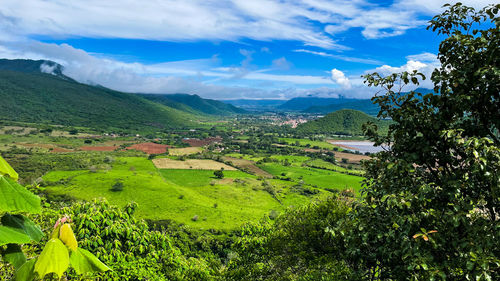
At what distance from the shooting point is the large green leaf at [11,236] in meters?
1.70

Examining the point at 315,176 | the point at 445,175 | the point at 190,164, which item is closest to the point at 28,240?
the point at 445,175

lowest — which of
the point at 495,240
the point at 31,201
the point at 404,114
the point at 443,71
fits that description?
the point at 495,240

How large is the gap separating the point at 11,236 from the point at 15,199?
0.36 metres

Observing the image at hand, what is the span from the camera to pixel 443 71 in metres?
8.20

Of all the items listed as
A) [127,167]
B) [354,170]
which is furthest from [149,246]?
[354,170]

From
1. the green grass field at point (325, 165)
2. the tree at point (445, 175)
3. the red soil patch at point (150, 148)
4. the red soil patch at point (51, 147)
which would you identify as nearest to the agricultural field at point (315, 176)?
the green grass field at point (325, 165)

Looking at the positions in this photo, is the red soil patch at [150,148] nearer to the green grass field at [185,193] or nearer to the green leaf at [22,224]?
the green grass field at [185,193]

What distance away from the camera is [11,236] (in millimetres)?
1768

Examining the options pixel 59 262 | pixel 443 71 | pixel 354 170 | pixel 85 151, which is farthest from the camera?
pixel 85 151

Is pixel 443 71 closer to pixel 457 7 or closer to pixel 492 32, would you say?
pixel 492 32

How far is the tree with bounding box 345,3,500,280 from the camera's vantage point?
6.12m

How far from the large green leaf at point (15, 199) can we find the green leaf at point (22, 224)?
0.40m

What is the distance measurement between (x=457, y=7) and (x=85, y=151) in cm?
18486

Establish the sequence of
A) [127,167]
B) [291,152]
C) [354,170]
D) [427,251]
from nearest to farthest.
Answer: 1. [427,251]
2. [127,167]
3. [354,170]
4. [291,152]
